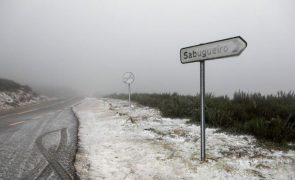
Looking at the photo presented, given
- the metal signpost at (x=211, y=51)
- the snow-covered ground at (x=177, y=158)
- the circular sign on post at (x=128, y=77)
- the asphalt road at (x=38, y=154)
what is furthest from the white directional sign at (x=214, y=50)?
the circular sign on post at (x=128, y=77)

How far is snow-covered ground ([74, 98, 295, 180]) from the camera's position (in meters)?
3.23

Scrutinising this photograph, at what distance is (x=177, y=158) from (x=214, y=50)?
1936 millimetres

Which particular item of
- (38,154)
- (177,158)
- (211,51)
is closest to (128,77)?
(38,154)

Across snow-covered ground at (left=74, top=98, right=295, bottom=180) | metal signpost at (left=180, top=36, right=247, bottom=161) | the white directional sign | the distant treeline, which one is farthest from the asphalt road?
the distant treeline

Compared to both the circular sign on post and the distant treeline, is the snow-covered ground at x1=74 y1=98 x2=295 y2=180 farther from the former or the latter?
the circular sign on post

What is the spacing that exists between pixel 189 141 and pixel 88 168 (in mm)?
2307

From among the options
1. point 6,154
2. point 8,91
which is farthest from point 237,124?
point 8,91

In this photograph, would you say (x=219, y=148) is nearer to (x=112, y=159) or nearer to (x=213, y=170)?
(x=213, y=170)

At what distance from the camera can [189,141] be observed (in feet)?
15.9

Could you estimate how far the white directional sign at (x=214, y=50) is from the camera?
308 centimetres

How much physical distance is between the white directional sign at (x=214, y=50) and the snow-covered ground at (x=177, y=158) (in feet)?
5.62

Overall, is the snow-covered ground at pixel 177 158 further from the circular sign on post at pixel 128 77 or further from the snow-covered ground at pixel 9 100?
the snow-covered ground at pixel 9 100

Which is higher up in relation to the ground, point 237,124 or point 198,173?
point 237,124

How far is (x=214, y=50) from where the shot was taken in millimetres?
3344
